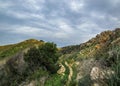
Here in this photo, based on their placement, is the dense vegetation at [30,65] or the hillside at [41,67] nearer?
the hillside at [41,67]

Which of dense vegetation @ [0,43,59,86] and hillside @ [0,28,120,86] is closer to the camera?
hillside @ [0,28,120,86]

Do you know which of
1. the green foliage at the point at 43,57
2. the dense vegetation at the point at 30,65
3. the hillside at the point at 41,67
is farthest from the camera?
the green foliage at the point at 43,57

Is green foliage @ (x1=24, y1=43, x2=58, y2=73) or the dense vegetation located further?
green foliage @ (x1=24, y1=43, x2=58, y2=73)

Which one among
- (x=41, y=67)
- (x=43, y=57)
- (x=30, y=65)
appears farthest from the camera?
(x=43, y=57)

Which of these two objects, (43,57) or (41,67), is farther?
(43,57)

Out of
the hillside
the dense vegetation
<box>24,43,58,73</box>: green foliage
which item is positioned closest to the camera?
the hillside

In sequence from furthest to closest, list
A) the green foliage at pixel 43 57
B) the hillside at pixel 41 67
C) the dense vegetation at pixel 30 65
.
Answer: the green foliage at pixel 43 57 → the dense vegetation at pixel 30 65 → the hillside at pixel 41 67

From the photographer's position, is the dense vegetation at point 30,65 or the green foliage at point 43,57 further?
the green foliage at point 43,57

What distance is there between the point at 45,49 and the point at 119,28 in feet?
49.0

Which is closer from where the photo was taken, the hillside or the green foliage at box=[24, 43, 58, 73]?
the hillside

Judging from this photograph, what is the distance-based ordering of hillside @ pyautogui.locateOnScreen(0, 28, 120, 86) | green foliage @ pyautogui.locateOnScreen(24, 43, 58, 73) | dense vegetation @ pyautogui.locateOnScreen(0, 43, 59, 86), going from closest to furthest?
1. hillside @ pyautogui.locateOnScreen(0, 28, 120, 86)
2. dense vegetation @ pyautogui.locateOnScreen(0, 43, 59, 86)
3. green foliage @ pyautogui.locateOnScreen(24, 43, 58, 73)

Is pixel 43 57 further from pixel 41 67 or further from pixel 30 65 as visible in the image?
pixel 30 65

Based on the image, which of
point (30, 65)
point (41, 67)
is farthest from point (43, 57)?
point (30, 65)

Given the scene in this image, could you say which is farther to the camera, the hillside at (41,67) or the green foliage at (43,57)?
the green foliage at (43,57)
